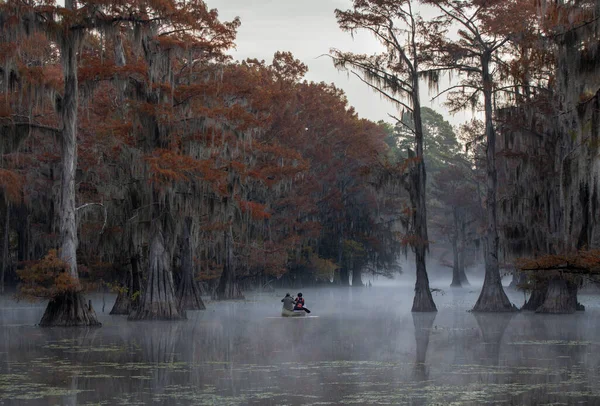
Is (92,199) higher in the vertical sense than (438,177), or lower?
lower

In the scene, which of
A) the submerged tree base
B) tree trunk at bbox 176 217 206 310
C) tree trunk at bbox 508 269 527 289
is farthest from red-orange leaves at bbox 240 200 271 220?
tree trunk at bbox 508 269 527 289

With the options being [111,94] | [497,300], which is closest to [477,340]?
[497,300]

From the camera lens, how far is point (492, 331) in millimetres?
23891

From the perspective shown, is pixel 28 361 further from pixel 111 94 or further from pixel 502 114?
pixel 111 94

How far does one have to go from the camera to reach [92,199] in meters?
29.7

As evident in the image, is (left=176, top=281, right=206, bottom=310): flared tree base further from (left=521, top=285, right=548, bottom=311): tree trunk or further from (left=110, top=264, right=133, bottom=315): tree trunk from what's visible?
(left=521, top=285, right=548, bottom=311): tree trunk

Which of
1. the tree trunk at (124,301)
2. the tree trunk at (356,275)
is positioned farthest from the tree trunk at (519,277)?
the tree trunk at (124,301)

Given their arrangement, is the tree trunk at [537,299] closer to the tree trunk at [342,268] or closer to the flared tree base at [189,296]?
the flared tree base at [189,296]

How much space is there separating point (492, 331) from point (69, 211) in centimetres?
1224

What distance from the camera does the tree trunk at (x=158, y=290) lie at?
89.9 ft

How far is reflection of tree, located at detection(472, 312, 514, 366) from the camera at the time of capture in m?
17.0

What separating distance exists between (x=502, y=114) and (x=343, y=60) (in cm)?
665

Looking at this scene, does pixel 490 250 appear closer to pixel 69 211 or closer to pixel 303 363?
pixel 69 211

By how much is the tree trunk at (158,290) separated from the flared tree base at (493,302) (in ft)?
38.6
